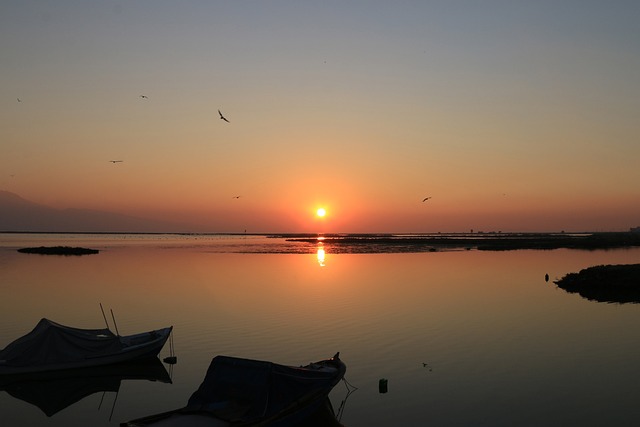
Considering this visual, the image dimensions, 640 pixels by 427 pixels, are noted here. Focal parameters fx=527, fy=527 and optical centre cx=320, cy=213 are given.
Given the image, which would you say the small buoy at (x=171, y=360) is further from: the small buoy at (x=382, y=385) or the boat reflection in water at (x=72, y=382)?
the small buoy at (x=382, y=385)

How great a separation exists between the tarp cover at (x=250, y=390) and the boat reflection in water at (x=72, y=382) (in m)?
6.39

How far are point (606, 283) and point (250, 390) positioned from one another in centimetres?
4374

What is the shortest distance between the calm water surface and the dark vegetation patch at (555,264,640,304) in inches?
78.6

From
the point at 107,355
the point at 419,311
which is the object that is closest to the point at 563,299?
the point at 419,311

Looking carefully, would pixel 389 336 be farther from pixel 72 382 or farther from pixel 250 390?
pixel 72 382

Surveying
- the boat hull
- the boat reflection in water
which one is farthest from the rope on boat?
the boat hull

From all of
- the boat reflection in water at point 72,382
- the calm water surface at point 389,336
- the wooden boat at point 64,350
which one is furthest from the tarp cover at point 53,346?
the calm water surface at point 389,336

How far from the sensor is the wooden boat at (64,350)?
905 inches

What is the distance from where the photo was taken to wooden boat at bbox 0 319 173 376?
75.4ft

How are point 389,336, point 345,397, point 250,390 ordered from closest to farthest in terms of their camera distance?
point 250,390, point 345,397, point 389,336

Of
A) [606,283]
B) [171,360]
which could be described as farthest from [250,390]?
[606,283]

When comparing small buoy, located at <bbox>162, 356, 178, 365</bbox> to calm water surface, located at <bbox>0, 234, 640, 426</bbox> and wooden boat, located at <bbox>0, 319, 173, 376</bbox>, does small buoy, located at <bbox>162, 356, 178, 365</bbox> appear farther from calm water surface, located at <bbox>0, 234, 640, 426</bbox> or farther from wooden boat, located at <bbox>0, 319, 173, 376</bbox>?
wooden boat, located at <bbox>0, 319, 173, 376</bbox>

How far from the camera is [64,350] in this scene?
23797 millimetres

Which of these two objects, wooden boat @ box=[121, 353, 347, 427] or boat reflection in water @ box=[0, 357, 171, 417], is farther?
boat reflection in water @ box=[0, 357, 171, 417]
